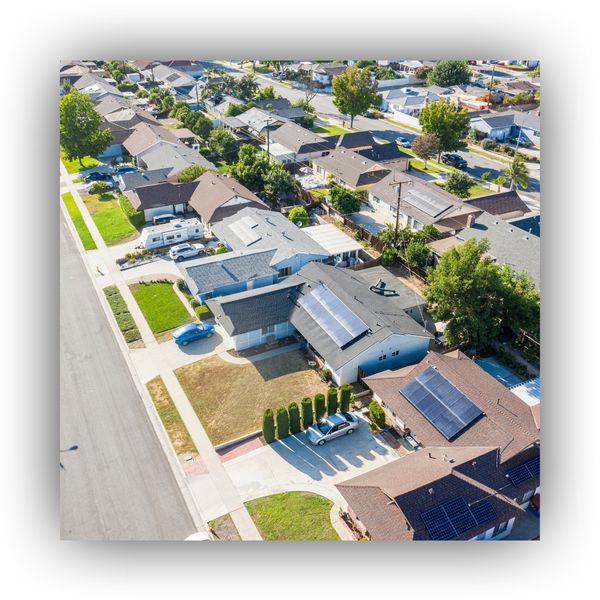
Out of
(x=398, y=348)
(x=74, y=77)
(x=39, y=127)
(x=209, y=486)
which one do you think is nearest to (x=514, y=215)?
(x=398, y=348)

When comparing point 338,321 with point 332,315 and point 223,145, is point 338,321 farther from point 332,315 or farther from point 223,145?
point 223,145

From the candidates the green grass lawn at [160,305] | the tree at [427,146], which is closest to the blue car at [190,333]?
the green grass lawn at [160,305]

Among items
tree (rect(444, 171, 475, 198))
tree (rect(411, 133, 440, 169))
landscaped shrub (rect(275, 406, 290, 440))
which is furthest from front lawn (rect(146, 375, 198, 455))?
tree (rect(411, 133, 440, 169))

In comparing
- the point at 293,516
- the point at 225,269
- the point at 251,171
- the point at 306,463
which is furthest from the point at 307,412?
the point at 251,171

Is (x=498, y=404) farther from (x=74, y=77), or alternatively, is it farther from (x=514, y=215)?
(x=74, y=77)

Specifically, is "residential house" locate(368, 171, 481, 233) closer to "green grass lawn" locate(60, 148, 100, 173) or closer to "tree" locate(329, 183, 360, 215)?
"tree" locate(329, 183, 360, 215)

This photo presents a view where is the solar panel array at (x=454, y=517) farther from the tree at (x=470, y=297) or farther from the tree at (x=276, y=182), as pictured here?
the tree at (x=276, y=182)
